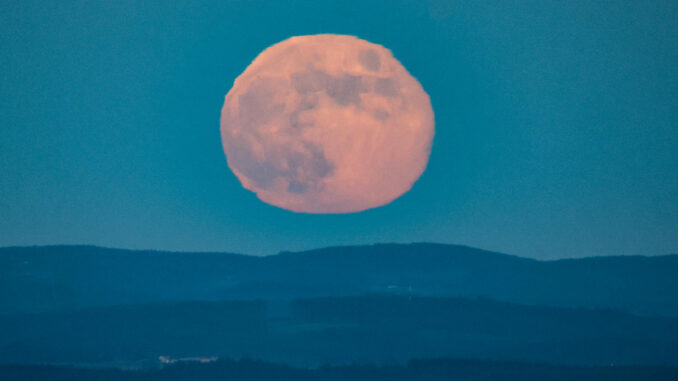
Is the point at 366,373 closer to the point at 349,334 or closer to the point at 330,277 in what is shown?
the point at 349,334

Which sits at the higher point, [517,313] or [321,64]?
[321,64]

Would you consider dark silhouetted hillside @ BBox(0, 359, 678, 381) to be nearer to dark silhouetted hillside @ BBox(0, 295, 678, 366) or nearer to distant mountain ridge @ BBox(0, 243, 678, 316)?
dark silhouetted hillside @ BBox(0, 295, 678, 366)

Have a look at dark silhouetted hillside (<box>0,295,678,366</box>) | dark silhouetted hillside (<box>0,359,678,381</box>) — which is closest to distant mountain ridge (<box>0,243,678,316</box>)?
dark silhouetted hillside (<box>0,295,678,366</box>)

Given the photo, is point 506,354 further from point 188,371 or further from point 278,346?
point 188,371

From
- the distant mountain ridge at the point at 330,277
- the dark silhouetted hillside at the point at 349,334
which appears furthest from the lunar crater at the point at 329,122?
the dark silhouetted hillside at the point at 349,334

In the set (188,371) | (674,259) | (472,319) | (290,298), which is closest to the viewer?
(188,371)

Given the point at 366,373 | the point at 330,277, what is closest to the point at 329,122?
the point at 330,277

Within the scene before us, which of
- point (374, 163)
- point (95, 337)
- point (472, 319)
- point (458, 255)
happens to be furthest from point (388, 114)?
point (95, 337)

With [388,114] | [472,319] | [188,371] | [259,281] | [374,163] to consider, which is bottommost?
[188,371]
